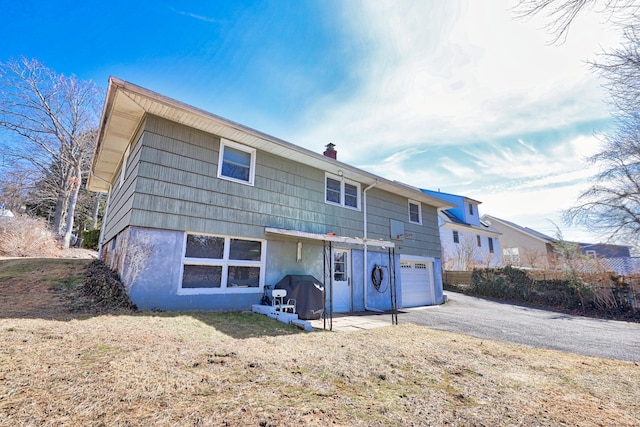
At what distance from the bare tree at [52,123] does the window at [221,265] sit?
46.1 ft

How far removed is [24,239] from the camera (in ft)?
37.8

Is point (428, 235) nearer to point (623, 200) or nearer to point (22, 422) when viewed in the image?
point (623, 200)

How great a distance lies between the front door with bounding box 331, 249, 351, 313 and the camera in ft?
30.4

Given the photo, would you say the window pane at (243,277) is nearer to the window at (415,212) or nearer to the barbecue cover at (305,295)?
the barbecue cover at (305,295)

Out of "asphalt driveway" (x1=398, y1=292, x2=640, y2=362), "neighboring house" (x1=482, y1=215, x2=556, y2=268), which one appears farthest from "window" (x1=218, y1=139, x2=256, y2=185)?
"neighboring house" (x1=482, y1=215, x2=556, y2=268)

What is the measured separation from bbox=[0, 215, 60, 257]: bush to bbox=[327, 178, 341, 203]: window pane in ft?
39.5

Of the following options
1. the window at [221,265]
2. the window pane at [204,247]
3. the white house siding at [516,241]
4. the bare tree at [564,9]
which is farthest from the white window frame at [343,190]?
the white house siding at [516,241]

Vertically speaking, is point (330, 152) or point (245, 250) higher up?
point (330, 152)

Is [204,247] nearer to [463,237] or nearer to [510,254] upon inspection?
[463,237]

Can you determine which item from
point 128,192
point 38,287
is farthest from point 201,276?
point 38,287

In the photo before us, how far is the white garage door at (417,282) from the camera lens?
11898 millimetres

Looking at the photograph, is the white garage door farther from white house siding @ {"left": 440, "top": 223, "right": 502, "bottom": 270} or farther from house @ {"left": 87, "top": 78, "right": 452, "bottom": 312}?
white house siding @ {"left": 440, "top": 223, "right": 502, "bottom": 270}

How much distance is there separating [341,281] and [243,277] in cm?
346

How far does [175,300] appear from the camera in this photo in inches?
243
